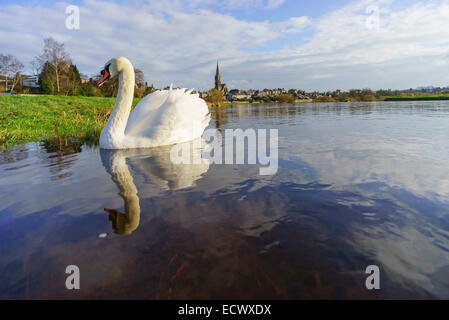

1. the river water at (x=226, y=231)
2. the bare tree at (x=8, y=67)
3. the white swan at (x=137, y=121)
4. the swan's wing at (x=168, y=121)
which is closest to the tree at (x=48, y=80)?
the bare tree at (x=8, y=67)

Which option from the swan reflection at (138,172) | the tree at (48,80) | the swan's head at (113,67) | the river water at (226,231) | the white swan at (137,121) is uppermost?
the tree at (48,80)

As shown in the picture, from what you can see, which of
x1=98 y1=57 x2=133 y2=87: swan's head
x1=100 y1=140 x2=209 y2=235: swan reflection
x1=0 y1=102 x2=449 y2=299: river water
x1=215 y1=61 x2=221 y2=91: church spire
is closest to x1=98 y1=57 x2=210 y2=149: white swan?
x1=98 y1=57 x2=133 y2=87: swan's head

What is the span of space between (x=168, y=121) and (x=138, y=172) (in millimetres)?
2609

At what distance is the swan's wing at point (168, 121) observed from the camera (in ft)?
21.9

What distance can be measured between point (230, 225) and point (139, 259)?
0.93 m

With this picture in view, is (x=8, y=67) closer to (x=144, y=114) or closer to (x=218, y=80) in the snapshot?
(x=144, y=114)

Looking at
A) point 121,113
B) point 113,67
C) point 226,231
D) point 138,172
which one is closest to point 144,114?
point 121,113

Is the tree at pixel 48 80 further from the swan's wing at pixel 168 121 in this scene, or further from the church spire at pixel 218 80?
the church spire at pixel 218 80

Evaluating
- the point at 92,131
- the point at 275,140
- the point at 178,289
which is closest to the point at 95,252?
the point at 178,289

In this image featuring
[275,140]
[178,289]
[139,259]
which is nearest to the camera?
[178,289]

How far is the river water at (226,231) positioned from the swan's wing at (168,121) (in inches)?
86.6

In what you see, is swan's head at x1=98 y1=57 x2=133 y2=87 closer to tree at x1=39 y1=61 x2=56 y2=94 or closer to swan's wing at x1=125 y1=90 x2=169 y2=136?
swan's wing at x1=125 y1=90 x2=169 y2=136
